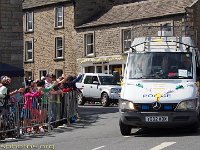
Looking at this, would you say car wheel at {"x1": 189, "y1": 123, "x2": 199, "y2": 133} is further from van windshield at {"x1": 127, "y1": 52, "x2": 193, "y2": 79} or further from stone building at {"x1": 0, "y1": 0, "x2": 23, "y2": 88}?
stone building at {"x1": 0, "y1": 0, "x2": 23, "y2": 88}

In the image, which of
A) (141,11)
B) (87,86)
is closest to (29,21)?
(141,11)

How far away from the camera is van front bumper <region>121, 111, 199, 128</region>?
40.5 feet

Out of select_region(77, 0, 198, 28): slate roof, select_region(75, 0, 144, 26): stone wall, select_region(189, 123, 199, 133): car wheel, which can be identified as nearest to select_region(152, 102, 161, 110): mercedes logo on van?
select_region(189, 123, 199, 133): car wheel

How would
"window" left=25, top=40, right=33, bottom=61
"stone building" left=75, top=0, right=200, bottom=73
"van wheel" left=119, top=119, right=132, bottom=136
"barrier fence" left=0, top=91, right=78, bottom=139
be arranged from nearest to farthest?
"van wheel" left=119, top=119, right=132, bottom=136 < "barrier fence" left=0, top=91, right=78, bottom=139 < "stone building" left=75, top=0, right=200, bottom=73 < "window" left=25, top=40, right=33, bottom=61

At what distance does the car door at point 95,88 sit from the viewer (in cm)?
2816

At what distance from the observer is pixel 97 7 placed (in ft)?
143

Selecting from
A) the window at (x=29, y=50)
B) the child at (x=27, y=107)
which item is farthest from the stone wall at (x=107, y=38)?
the child at (x=27, y=107)

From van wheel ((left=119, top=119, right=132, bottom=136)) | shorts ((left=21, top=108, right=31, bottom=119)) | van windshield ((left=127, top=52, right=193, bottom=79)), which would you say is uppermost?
van windshield ((left=127, top=52, right=193, bottom=79))

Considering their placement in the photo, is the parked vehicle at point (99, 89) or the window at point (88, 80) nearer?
the parked vehicle at point (99, 89)

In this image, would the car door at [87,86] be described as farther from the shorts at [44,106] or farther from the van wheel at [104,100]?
the shorts at [44,106]

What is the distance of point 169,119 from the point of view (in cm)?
1236

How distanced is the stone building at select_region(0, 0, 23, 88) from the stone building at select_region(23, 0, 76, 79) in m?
17.6

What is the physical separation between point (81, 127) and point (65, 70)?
26.6 meters

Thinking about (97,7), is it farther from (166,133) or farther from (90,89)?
(166,133)
